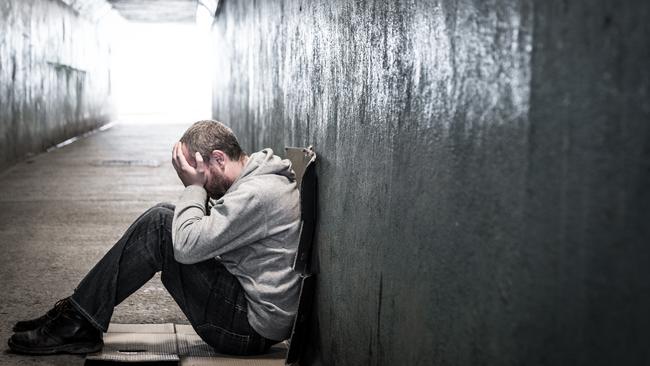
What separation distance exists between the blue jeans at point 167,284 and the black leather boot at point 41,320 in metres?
0.13

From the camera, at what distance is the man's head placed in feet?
12.1

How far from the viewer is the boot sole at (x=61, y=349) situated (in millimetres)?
3795

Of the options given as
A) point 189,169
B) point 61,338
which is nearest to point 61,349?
point 61,338

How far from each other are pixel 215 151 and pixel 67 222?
449cm

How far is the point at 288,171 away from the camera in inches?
149

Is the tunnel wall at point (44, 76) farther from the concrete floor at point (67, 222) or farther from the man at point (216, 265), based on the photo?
the man at point (216, 265)

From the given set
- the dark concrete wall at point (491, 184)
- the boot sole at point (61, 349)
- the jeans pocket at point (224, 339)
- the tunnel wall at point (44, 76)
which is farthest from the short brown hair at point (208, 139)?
the tunnel wall at point (44, 76)

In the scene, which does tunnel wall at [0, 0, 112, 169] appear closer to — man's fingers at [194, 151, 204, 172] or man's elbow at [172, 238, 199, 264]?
man's fingers at [194, 151, 204, 172]

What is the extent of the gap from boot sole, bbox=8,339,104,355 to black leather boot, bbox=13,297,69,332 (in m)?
0.14

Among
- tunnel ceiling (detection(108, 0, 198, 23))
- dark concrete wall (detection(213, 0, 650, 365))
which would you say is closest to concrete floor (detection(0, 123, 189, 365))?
dark concrete wall (detection(213, 0, 650, 365))

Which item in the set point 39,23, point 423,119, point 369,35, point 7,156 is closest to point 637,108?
point 423,119

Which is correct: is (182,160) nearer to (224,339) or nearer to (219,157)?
(219,157)

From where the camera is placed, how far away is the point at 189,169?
374 cm

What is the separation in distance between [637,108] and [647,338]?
1.12 ft
